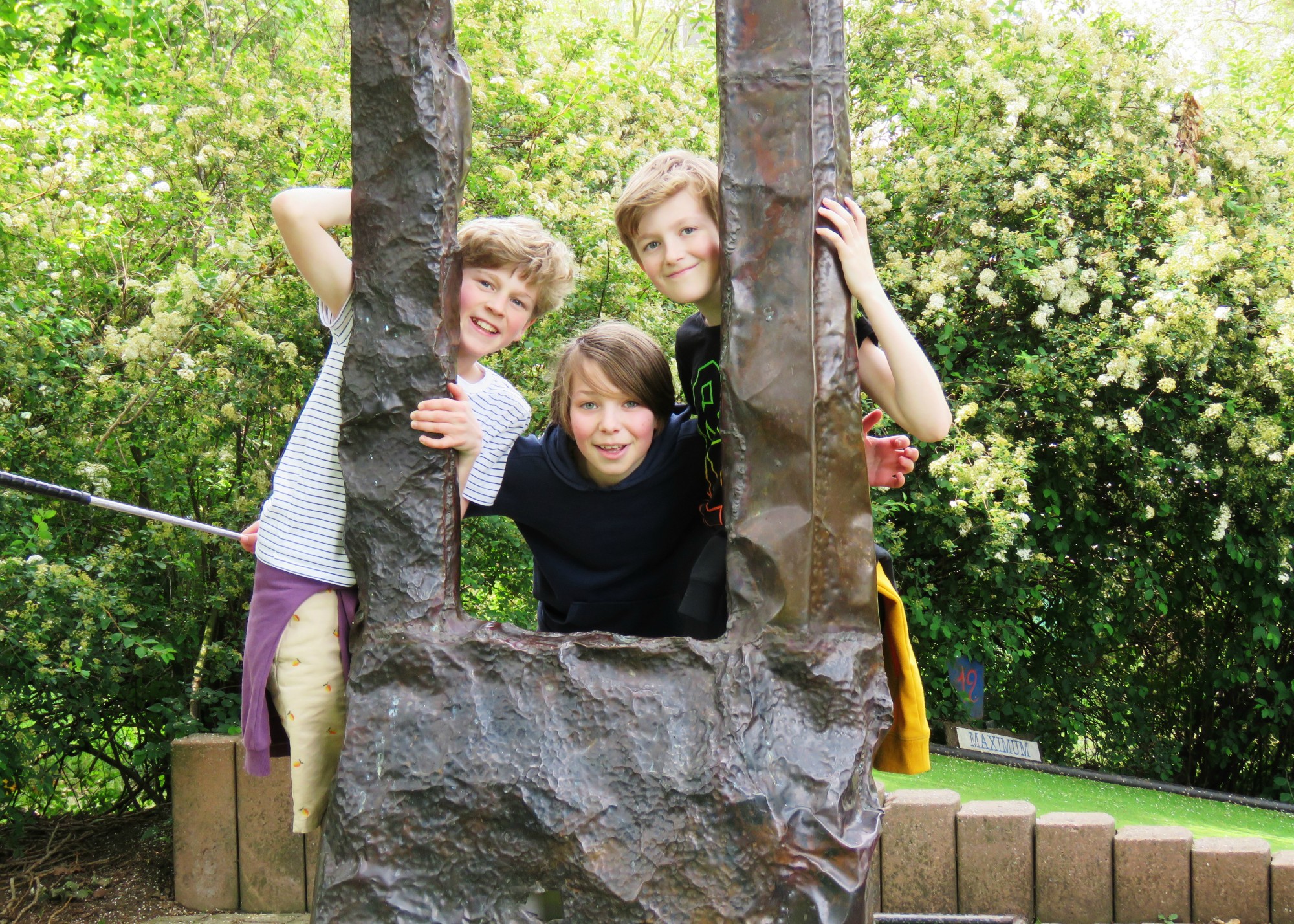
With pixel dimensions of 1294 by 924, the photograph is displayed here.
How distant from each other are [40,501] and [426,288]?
2323 mm

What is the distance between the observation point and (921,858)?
10.7 ft

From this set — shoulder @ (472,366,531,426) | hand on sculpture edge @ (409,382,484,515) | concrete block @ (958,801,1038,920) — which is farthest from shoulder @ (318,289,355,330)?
concrete block @ (958,801,1038,920)

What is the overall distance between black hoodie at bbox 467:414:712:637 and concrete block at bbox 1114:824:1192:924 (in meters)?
1.85

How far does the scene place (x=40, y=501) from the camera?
3.55 metres

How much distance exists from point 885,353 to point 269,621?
4.35ft

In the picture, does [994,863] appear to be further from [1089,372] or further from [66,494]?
[66,494]

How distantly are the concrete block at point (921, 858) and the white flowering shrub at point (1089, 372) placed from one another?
50.0 inches

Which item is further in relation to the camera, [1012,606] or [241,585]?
[1012,606]

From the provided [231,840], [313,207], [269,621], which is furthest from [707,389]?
[231,840]

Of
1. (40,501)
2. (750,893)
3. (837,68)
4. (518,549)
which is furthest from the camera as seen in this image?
(518,549)

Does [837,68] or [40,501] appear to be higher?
[837,68]

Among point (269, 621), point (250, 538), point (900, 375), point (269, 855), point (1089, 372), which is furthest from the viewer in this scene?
point (1089, 372)

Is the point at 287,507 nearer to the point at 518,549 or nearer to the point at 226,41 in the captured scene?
the point at 518,549

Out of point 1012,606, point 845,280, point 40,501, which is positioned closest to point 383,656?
point 845,280
